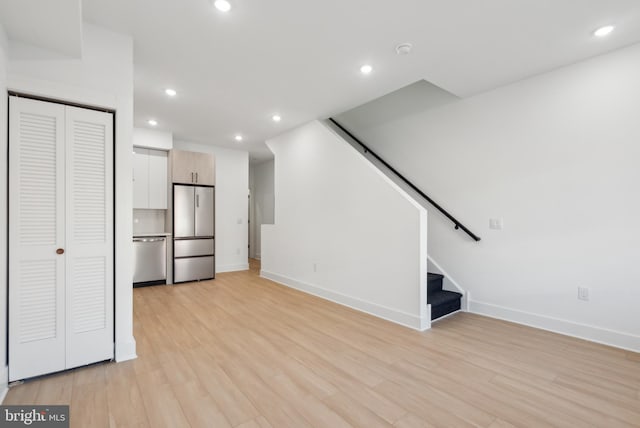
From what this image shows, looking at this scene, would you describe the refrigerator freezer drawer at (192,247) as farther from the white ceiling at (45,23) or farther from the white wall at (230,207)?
the white ceiling at (45,23)

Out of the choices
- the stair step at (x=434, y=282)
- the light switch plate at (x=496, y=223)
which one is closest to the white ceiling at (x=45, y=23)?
the stair step at (x=434, y=282)

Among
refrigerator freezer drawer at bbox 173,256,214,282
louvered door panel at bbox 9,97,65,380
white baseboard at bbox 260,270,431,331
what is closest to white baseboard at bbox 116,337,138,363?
louvered door panel at bbox 9,97,65,380

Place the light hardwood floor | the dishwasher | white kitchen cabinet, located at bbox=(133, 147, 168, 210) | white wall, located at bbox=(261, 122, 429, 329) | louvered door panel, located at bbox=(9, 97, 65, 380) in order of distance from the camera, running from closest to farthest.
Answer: the light hardwood floor, louvered door panel, located at bbox=(9, 97, 65, 380), white wall, located at bbox=(261, 122, 429, 329), the dishwasher, white kitchen cabinet, located at bbox=(133, 147, 168, 210)

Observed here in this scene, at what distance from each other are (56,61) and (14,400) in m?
2.38

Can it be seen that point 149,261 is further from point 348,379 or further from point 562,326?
point 562,326

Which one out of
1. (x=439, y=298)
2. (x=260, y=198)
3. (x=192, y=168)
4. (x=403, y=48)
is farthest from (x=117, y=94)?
(x=260, y=198)

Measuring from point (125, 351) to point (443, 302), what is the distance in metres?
3.26

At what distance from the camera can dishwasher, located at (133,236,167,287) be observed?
16.6ft

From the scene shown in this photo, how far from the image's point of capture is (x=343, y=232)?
13.8 ft

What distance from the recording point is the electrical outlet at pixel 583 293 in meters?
2.88

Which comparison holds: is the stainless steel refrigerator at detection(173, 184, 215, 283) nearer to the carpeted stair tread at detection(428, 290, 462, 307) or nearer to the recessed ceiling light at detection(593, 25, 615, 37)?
the carpeted stair tread at detection(428, 290, 462, 307)

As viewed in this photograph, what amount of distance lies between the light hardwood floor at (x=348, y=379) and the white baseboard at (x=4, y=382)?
4cm

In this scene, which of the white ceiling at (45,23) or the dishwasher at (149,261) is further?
the dishwasher at (149,261)

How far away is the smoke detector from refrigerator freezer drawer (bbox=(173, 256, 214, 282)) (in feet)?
15.7
